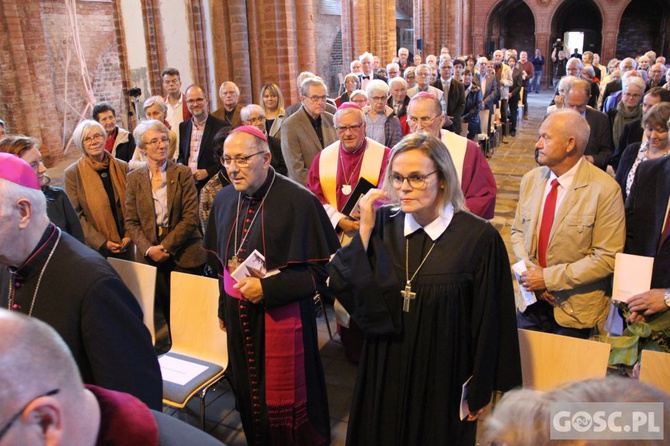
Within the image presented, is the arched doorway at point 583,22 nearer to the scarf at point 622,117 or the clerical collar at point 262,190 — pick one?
the scarf at point 622,117

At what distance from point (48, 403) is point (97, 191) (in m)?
3.82

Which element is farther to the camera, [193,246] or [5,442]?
[193,246]

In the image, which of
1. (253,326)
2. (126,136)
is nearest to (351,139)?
(253,326)

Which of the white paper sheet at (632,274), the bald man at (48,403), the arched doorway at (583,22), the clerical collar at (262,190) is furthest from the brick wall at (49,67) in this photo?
the arched doorway at (583,22)

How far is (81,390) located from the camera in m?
1.14

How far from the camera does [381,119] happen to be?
6074 millimetres

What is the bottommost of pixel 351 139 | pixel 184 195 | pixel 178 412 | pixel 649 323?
pixel 178 412

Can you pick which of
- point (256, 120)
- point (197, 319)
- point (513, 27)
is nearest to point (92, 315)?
point (197, 319)

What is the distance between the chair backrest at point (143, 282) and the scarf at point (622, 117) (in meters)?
5.30

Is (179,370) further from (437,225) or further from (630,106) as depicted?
(630,106)

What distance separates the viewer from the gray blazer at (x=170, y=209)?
4301 millimetres

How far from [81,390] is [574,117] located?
2860mm

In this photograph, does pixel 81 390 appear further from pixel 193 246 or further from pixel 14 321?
pixel 193 246

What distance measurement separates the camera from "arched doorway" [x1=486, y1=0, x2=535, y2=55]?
1144 inches
